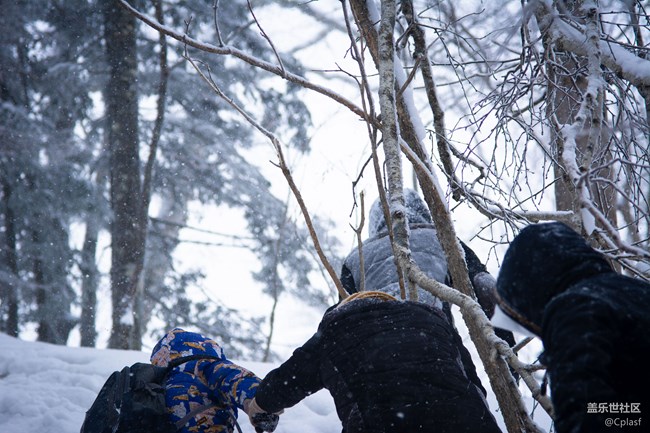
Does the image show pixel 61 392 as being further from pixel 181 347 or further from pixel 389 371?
pixel 389 371

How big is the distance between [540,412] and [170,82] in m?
8.95

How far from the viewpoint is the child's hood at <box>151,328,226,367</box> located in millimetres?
2580

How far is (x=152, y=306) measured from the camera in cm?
1218

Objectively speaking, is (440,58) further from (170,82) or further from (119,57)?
(170,82)

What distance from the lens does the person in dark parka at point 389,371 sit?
154 centimetres

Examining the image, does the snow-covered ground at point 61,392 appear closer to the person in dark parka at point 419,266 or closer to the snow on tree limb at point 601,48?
the person in dark parka at point 419,266

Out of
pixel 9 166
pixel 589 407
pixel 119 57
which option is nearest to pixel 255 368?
pixel 589 407

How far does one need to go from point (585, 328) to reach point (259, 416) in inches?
54.8

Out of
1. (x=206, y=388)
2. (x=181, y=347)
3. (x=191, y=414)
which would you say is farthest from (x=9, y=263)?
(x=191, y=414)

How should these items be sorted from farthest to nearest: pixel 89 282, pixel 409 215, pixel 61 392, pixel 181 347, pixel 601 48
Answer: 1. pixel 89 282
2. pixel 61 392
3. pixel 409 215
4. pixel 181 347
5. pixel 601 48

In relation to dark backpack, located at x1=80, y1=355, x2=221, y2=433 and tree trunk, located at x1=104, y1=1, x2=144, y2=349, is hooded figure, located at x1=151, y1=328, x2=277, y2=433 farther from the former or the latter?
tree trunk, located at x1=104, y1=1, x2=144, y2=349

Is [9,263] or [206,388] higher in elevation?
[9,263]

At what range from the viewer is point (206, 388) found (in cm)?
243

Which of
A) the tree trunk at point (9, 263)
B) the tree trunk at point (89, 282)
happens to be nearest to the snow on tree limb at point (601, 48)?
the tree trunk at point (89, 282)
